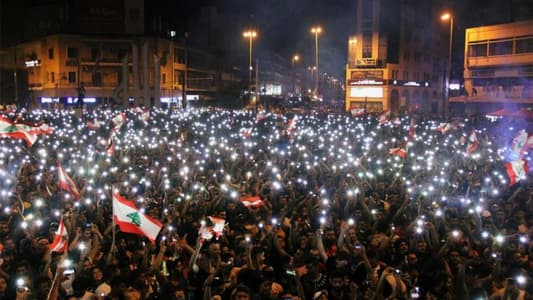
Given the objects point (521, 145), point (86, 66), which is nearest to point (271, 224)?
point (521, 145)

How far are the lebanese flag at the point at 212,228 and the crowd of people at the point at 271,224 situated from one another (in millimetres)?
77

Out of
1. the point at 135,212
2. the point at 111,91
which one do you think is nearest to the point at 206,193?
the point at 135,212

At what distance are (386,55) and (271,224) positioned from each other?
55887 mm

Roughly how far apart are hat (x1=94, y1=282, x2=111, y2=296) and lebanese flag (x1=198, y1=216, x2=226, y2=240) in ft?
6.45

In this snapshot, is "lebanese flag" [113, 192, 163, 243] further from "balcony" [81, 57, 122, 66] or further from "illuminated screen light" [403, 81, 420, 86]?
"illuminated screen light" [403, 81, 420, 86]

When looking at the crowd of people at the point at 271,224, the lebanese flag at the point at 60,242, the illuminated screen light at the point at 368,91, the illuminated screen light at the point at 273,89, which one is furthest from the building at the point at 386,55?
the lebanese flag at the point at 60,242

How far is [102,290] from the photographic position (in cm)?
762

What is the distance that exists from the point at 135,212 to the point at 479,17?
61301 mm

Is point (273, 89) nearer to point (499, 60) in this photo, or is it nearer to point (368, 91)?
point (368, 91)

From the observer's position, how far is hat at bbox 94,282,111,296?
757cm

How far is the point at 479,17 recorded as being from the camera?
63062 mm

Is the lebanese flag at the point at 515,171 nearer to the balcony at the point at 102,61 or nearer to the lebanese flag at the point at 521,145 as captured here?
the lebanese flag at the point at 521,145

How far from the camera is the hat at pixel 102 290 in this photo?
298 inches

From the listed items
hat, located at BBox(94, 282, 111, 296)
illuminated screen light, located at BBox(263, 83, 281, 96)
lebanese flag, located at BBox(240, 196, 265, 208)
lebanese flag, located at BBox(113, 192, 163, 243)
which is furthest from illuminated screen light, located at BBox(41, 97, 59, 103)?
hat, located at BBox(94, 282, 111, 296)
